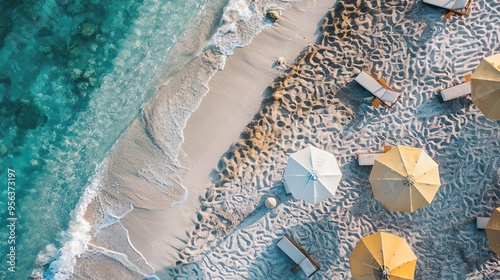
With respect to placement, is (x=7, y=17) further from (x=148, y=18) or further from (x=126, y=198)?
(x=126, y=198)

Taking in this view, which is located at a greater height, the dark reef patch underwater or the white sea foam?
the dark reef patch underwater

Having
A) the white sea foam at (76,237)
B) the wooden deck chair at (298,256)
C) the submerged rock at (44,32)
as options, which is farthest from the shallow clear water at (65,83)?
the wooden deck chair at (298,256)

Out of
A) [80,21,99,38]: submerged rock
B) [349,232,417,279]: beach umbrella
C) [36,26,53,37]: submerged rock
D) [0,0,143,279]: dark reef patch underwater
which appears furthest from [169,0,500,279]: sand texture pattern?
[36,26,53,37]: submerged rock

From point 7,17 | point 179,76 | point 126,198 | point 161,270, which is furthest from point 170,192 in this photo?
point 7,17

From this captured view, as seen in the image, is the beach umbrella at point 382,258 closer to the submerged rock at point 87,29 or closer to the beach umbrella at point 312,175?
the beach umbrella at point 312,175

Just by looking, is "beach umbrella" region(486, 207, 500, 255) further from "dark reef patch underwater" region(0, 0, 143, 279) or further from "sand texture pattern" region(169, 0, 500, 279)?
"dark reef patch underwater" region(0, 0, 143, 279)
